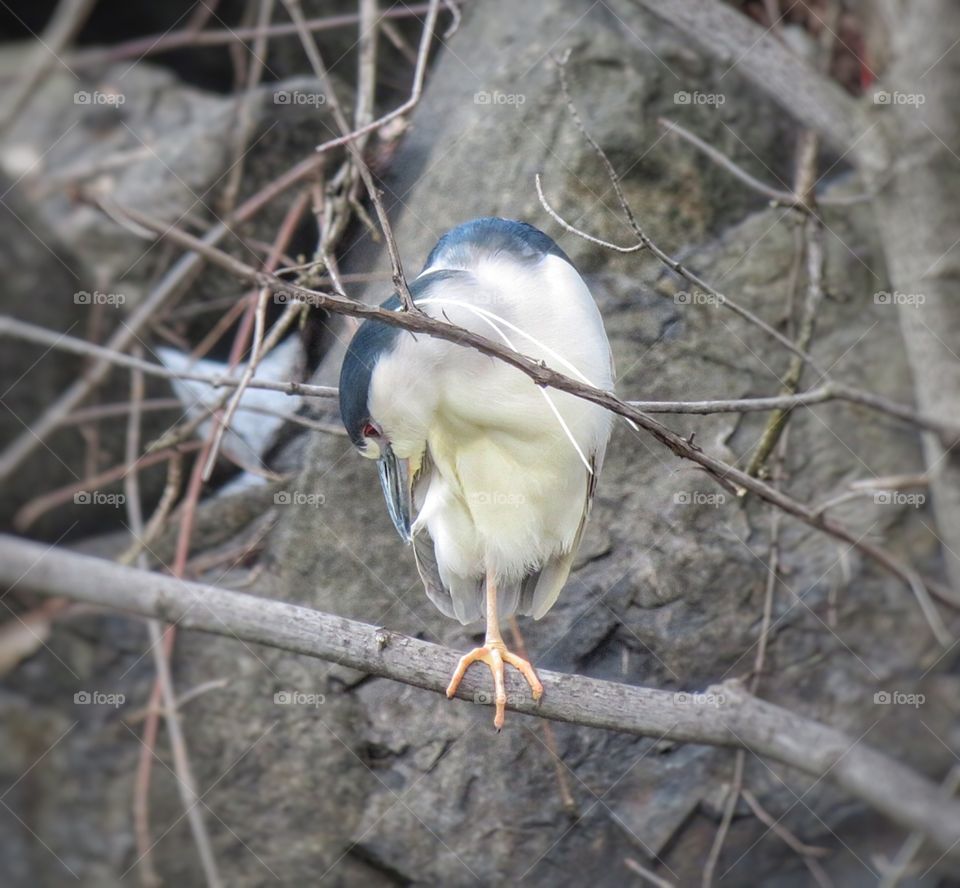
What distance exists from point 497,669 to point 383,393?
14.5 inches

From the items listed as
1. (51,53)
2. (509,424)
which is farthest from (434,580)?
(51,53)

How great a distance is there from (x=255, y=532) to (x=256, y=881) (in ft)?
1.71

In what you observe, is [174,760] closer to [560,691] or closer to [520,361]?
[560,691]

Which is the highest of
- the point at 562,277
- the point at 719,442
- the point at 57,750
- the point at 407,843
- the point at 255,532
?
the point at 562,277

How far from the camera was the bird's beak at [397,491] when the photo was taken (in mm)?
1258

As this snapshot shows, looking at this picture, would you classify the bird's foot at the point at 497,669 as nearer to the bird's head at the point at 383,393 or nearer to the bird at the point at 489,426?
the bird at the point at 489,426

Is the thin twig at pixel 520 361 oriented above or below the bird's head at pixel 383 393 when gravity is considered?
above

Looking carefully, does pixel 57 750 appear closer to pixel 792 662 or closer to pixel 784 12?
pixel 792 662

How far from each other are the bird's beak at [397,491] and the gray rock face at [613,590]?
0.02 meters

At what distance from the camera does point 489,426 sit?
1267 millimetres

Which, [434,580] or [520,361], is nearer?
[520,361]

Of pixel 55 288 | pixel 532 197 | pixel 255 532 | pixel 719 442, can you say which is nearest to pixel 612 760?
pixel 719 442

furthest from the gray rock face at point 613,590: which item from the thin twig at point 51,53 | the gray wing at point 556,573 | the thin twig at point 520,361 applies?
the thin twig at point 51,53

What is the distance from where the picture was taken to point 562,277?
4.08 ft
